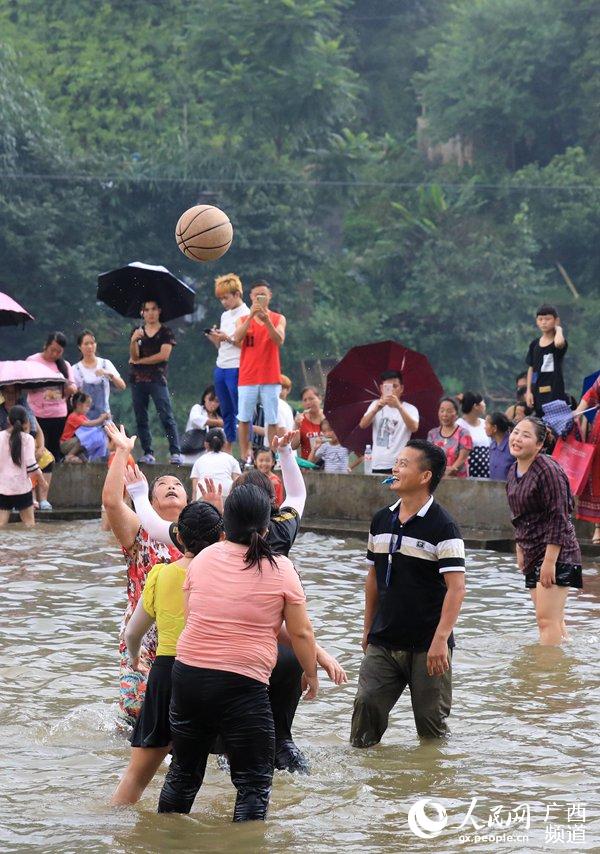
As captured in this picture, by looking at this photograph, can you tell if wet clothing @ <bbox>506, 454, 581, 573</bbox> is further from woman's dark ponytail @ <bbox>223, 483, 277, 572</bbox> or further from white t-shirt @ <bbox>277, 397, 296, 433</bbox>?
white t-shirt @ <bbox>277, 397, 296, 433</bbox>

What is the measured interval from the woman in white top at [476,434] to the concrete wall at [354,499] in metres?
0.59

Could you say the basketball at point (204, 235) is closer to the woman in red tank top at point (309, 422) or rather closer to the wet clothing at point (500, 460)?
the wet clothing at point (500, 460)

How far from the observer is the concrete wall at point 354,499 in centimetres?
1714

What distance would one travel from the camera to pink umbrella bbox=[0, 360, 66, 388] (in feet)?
60.8

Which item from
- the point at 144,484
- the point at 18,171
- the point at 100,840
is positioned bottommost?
the point at 100,840

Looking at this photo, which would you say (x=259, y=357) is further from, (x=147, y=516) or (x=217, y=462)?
(x=147, y=516)

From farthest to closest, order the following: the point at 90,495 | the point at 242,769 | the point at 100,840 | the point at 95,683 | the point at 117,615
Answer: the point at 90,495
the point at 117,615
the point at 95,683
the point at 100,840
the point at 242,769

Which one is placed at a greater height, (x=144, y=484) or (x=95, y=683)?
(x=144, y=484)

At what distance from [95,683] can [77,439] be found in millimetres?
11011

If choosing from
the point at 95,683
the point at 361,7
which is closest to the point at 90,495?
the point at 95,683

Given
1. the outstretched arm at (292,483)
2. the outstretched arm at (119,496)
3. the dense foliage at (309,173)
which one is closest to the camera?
the outstretched arm at (119,496)

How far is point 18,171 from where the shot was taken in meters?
51.1

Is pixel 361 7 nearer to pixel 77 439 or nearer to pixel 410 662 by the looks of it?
pixel 77 439

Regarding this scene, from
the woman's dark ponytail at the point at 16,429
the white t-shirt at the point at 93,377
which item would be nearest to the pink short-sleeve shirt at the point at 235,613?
the woman's dark ponytail at the point at 16,429
